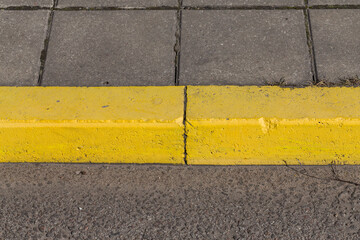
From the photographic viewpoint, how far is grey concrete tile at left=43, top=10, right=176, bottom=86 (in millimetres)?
3031

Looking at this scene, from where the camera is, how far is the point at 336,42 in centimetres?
311

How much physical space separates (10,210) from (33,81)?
0.93 meters

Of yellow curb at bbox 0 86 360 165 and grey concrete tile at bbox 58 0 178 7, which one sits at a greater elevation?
grey concrete tile at bbox 58 0 178 7

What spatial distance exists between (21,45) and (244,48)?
5.46 feet

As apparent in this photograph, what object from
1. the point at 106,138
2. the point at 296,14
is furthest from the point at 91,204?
the point at 296,14

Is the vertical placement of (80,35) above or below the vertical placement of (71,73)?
above

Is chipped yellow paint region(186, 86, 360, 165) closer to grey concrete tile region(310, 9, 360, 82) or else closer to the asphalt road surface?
the asphalt road surface

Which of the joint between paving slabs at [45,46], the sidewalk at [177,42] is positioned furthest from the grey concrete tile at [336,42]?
the joint between paving slabs at [45,46]

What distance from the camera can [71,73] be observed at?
3.06 meters

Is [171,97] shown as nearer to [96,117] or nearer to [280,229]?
[96,117]

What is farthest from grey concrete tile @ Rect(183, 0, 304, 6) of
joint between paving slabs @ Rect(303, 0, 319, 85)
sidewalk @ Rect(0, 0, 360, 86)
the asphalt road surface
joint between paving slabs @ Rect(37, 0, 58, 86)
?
the asphalt road surface

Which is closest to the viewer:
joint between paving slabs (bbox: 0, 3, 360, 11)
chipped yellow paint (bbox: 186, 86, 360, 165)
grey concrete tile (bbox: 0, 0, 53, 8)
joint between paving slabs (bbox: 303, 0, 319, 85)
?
chipped yellow paint (bbox: 186, 86, 360, 165)

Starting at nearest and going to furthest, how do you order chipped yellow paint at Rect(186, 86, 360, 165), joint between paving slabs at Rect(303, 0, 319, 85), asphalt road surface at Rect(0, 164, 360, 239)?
1. asphalt road surface at Rect(0, 164, 360, 239)
2. chipped yellow paint at Rect(186, 86, 360, 165)
3. joint between paving slabs at Rect(303, 0, 319, 85)

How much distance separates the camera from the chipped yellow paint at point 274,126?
268 cm
